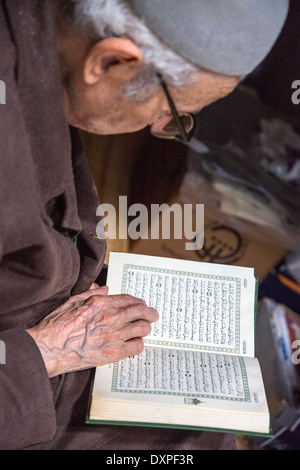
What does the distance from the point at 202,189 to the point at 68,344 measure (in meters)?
0.91

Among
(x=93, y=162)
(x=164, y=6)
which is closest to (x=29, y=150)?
(x=164, y=6)

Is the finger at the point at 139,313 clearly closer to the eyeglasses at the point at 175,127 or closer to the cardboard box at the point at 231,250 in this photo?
the eyeglasses at the point at 175,127

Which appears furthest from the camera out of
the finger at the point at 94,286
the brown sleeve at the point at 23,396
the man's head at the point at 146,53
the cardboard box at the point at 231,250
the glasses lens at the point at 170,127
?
the cardboard box at the point at 231,250

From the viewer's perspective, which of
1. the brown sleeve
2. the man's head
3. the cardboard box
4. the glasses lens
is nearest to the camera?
the man's head

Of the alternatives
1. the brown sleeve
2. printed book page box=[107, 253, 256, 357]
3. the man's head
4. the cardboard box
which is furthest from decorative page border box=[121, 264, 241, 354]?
the cardboard box

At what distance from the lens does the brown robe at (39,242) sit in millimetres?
701

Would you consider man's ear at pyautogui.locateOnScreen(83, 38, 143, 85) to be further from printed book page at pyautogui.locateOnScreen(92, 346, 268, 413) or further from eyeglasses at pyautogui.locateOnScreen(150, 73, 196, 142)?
printed book page at pyautogui.locateOnScreen(92, 346, 268, 413)

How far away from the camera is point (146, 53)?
70 cm

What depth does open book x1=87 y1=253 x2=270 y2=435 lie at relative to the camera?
0.93m

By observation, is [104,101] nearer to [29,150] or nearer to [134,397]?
[29,150]

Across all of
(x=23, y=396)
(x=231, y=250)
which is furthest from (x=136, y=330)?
(x=231, y=250)

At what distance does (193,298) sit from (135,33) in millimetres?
594

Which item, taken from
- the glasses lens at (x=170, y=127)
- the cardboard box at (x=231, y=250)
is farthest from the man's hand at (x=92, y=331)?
the cardboard box at (x=231, y=250)

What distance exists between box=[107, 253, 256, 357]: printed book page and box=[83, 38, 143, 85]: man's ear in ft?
1.53
